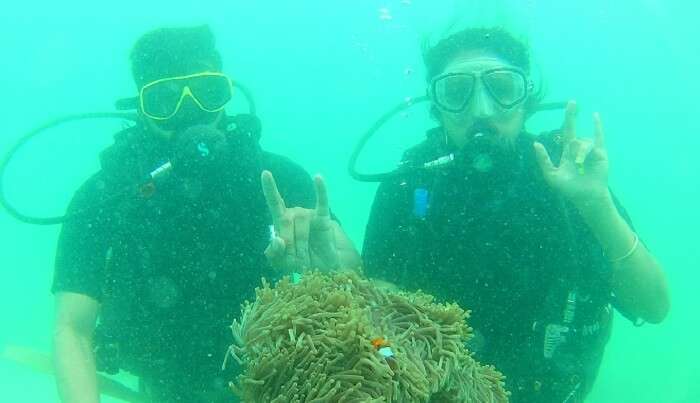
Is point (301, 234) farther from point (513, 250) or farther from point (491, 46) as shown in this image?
point (491, 46)

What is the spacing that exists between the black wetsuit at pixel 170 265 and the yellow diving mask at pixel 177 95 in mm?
467

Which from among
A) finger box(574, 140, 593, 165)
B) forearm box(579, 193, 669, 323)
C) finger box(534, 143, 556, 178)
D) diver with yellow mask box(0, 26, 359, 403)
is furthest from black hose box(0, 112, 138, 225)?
forearm box(579, 193, 669, 323)

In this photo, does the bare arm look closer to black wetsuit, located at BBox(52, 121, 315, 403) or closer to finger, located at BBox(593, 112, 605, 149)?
black wetsuit, located at BBox(52, 121, 315, 403)

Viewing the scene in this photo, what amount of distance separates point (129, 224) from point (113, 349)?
3.29ft

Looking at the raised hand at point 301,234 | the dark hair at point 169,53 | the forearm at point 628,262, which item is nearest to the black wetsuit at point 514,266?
the forearm at point 628,262

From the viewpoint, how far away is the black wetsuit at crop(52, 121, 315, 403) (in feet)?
14.1

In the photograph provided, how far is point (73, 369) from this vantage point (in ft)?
13.0

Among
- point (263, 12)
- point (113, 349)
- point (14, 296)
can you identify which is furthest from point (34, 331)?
point (263, 12)

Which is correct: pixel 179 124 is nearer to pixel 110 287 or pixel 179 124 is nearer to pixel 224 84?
pixel 224 84

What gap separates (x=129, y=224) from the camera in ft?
14.5

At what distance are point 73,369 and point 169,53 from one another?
2661mm

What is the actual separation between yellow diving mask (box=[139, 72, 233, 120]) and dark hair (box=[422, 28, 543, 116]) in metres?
1.92

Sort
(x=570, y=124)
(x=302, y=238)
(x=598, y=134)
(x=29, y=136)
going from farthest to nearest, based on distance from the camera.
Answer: (x=29, y=136), (x=570, y=124), (x=598, y=134), (x=302, y=238)

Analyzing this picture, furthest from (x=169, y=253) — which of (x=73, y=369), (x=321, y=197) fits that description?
(x=321, y=197)
